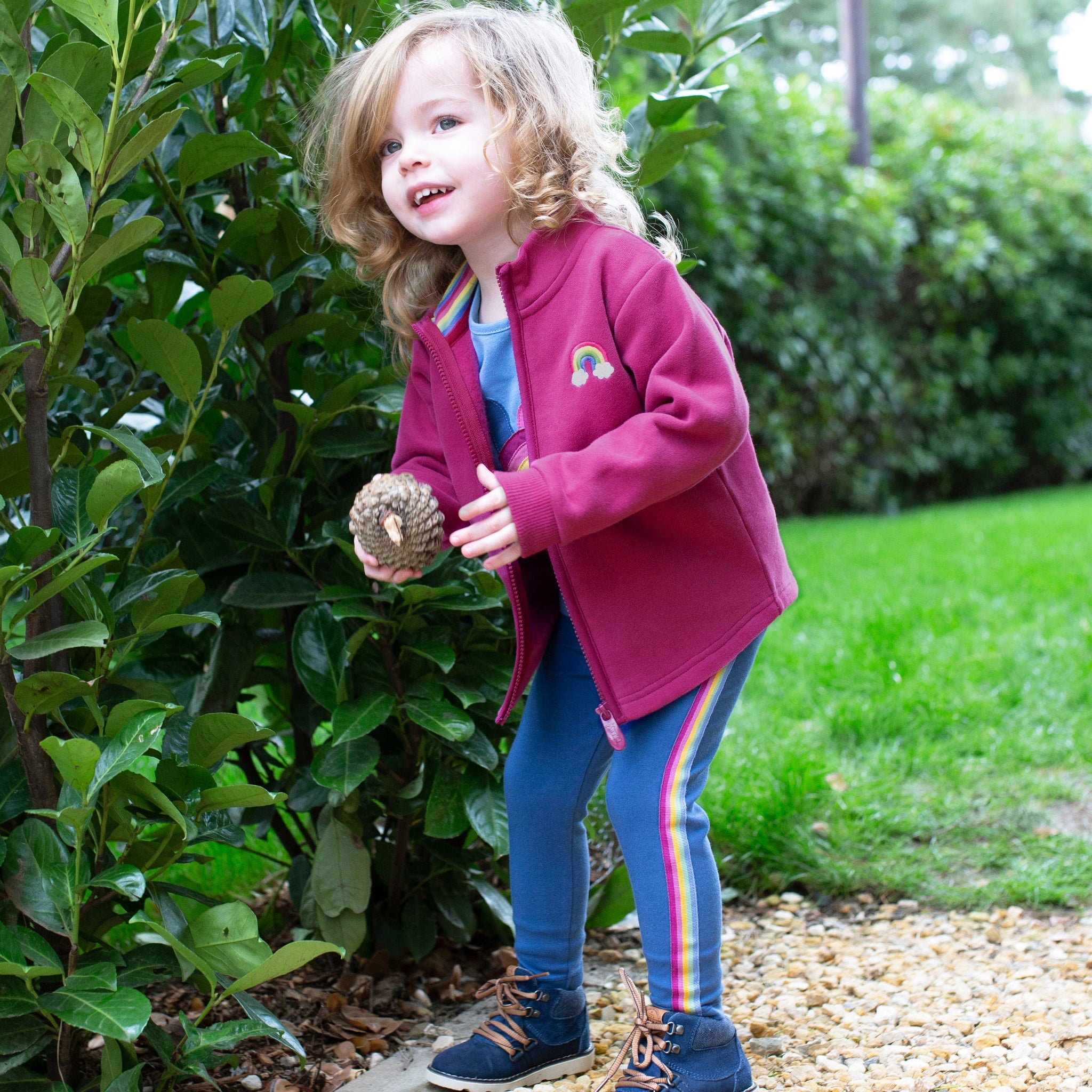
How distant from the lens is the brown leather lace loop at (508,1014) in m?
1.60

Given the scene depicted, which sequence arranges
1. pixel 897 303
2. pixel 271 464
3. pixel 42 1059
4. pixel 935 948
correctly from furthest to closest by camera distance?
pixel 897 303 < pixel 935 948 < pixel 271 464 < pixel 42 1059

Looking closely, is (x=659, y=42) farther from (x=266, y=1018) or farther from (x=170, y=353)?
(x=266, y=1018)

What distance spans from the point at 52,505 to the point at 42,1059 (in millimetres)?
665

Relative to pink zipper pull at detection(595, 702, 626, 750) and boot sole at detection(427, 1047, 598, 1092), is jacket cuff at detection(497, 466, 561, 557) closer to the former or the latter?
pink zipper pull at detection(595, 702, 626, 750)

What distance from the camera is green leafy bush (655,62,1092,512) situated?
6.88 m

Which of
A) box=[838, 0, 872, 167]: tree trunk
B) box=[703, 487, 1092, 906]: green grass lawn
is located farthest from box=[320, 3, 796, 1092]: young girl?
box=[838, 0, 872, 167]: tree trunk

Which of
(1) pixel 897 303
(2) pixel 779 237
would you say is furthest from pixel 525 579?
(1) pixel 897 303

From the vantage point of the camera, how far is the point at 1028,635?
3.69 m

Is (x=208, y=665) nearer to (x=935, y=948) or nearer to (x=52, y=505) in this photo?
(x=52, y=505)

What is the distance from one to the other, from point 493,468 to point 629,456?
0.30m

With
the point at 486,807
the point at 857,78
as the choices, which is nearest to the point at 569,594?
the point at 486,807

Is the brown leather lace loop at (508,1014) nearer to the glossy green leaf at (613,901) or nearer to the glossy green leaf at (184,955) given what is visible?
the glossy green leaf at (613,901)

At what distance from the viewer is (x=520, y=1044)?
5.26 feet

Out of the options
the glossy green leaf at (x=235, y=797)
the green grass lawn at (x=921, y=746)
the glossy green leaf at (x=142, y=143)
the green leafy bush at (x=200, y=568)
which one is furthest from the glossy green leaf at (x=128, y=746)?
the green grass lawn at (x=921, y=746)
